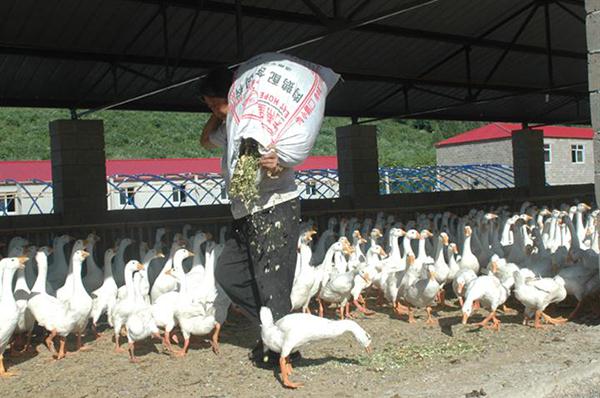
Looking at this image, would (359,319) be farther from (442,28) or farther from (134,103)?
(134,103)

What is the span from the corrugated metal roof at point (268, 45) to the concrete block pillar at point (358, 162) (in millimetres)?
789

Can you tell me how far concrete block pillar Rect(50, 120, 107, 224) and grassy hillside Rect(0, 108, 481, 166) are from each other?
128 feet

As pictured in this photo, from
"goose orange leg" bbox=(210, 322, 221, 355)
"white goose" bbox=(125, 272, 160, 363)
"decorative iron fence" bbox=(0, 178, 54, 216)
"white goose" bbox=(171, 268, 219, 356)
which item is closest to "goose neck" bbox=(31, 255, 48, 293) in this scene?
"white goose" bbox=(125, 272, 160, 363)

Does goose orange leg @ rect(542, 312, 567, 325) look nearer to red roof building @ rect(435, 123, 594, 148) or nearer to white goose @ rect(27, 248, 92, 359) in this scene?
white goose @ rect(27, 248, 92, 359)

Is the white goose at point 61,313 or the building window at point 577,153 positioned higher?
the building window at point 577,153

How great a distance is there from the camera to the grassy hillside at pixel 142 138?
5572cm

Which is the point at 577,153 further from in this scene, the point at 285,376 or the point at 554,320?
the point at 285,376

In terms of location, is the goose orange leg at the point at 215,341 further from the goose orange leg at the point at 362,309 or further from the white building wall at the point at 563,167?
the white building wall at the point at 563,167

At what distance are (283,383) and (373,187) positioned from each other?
13122 millimetres

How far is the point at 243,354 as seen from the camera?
6.02 meters

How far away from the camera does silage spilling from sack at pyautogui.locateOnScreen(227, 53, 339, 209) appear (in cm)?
475

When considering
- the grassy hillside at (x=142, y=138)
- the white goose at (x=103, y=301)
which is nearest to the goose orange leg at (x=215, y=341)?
the white goose at (x=103, y=301)

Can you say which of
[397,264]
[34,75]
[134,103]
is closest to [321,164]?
[134,103]

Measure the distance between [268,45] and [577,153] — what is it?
37262mm
